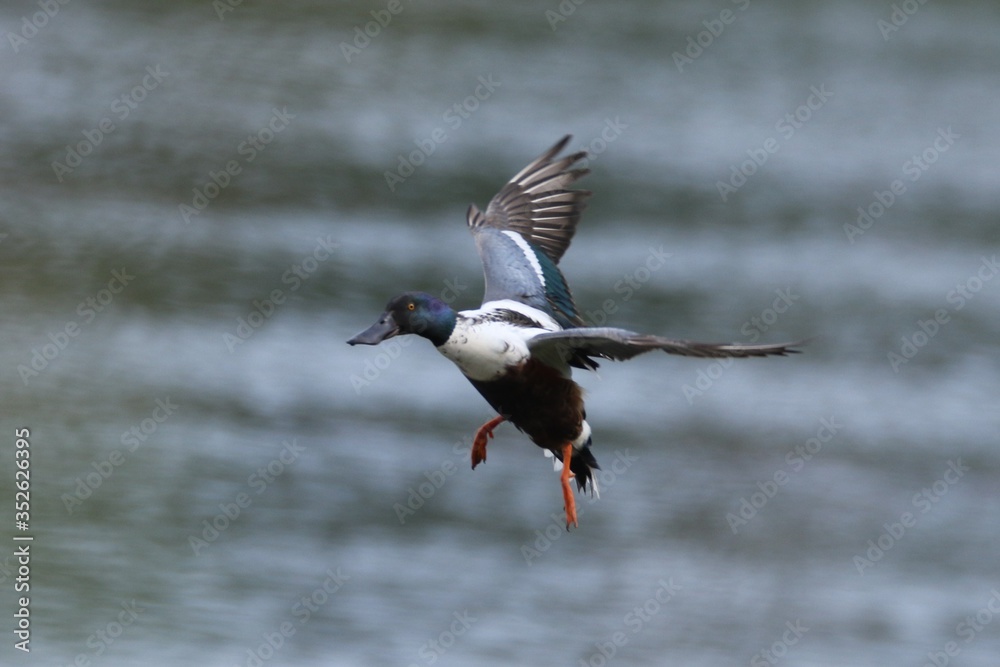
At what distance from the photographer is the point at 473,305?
12.7 metres

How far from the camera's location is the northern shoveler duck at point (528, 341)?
606 cm

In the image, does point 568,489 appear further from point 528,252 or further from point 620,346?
point 528,252

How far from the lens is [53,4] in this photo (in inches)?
743

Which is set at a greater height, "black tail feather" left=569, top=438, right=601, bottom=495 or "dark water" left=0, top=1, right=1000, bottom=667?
"black tail feather" left=569, top=438, right=601, bottom=495

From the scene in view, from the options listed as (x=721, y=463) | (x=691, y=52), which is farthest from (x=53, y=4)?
(x=721, y=463)

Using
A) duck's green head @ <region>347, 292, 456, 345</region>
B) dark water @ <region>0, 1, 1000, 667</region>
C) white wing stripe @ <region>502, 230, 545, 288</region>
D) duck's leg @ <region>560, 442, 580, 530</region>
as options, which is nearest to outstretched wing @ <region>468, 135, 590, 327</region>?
white wing stripe @ <region>502, 230, 545, 288</region>

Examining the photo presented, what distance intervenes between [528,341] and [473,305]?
626 cm

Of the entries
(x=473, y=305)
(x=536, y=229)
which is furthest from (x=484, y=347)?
(x=473, y=305)

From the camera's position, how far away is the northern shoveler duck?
6057 millimetres

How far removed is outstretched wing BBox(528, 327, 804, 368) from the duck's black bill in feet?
2.12

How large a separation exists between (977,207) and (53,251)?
1031 cm

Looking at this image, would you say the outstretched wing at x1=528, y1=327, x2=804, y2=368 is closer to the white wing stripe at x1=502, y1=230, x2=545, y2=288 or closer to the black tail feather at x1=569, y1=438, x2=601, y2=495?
the black tail feather at x1=569, y1=438, x2=601, y2=495

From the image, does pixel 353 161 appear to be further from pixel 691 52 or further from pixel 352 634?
pixel 352 634

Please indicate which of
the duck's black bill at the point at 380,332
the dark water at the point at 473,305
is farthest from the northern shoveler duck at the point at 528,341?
the dark water at the point at 473,305
